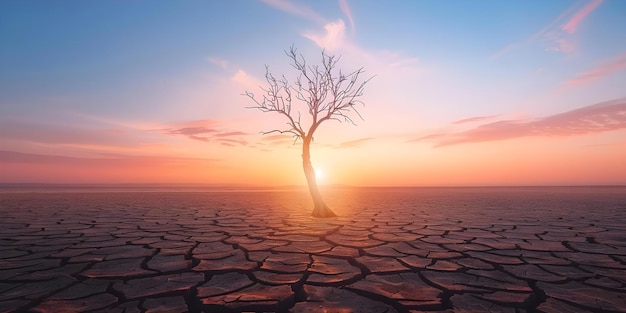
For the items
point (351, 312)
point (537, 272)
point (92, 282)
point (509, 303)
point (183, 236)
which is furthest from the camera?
point (183, 236)

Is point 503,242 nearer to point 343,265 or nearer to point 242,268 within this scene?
point 343,265

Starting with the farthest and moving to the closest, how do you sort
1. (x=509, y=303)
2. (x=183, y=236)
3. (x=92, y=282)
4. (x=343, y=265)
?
(x=183, y=236) < (x=343, y=265) < (x=92, y=282) < (x=509, y=303)

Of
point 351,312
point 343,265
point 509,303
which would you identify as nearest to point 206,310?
point 351,312

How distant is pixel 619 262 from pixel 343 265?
231 cm

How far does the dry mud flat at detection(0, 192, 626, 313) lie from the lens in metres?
1.90

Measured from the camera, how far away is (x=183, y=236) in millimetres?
4055

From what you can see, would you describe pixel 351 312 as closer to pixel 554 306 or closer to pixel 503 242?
pixel 554 306

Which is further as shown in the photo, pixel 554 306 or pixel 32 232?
pixel 32 232

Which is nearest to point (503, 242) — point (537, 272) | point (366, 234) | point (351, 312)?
A: point (537, 272)

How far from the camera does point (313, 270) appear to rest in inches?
100

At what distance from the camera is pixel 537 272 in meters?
2.50

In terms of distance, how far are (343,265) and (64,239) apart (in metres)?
3.30

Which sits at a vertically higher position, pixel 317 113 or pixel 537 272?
pixel 317 113

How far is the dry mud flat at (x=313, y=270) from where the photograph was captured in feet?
6.22
